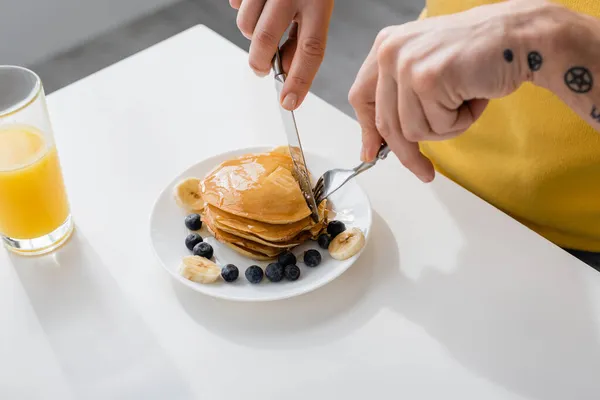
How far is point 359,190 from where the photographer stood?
1.11m

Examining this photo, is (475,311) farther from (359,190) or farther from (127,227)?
(127,227)

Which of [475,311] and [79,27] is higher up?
[475,311]

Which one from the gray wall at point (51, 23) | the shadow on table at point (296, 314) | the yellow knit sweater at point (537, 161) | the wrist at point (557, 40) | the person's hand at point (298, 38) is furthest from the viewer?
the gray wall at point (51, 23)

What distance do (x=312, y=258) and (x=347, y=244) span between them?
0.18 ft

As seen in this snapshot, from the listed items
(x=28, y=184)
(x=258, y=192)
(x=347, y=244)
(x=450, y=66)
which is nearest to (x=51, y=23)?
(x=28, y=184)

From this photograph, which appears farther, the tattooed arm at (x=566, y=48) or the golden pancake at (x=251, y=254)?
the golden pancake at (x=251, y=254)

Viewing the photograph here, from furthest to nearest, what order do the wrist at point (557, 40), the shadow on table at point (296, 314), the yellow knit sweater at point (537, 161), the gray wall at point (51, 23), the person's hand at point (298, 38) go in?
1. the gray wall at point (51, 23)
2. the yellow knit sweater at point (537, 161)
3. the person's hand at point (298, 38)
4. the shadow on table at point (296, 314)
5. the wrist at point (557, 40)

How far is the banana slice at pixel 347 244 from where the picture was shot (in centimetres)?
100

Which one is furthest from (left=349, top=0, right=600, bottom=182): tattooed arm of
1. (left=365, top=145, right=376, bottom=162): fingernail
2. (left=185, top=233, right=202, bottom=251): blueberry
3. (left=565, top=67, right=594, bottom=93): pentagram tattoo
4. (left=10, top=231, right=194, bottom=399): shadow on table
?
(left=10, top=231, right=194, bottom=399): shadow on table

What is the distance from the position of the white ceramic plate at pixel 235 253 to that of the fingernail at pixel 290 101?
142 millimetres

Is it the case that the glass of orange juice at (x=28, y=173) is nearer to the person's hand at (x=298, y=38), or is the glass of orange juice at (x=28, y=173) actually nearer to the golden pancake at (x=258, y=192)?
the golden pancake at (x=258, y=192)

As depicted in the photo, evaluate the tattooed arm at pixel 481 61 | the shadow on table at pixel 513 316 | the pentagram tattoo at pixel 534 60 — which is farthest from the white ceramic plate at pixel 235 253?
the pentagram tattoo at pixel 534 60

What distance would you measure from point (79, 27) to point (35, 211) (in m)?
2.25

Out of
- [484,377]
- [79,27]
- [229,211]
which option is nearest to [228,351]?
[229,211]
